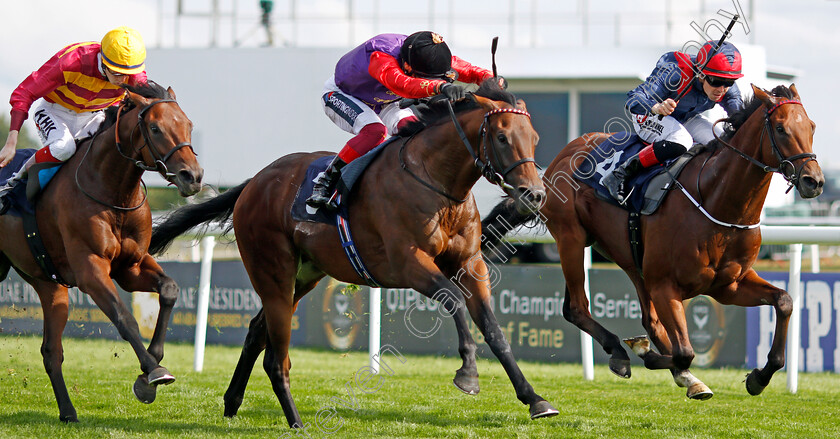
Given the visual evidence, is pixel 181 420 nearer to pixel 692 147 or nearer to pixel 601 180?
pixel 601 180

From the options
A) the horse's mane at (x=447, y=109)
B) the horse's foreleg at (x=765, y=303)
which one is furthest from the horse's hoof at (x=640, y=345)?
the horse's mane at (x=447, y=109)

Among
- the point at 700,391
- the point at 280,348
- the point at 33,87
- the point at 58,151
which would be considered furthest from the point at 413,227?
the point at 33,87

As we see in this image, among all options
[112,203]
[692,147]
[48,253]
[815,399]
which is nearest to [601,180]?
[692,147]

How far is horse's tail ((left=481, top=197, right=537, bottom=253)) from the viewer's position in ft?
19.0

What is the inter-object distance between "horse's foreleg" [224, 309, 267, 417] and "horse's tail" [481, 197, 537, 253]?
1554 millimetres

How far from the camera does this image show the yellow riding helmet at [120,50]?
524 centimetres

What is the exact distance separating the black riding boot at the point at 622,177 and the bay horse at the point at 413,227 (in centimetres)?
128

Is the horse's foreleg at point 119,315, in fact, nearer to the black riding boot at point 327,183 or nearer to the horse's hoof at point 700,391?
the black riding boot at point 327,183

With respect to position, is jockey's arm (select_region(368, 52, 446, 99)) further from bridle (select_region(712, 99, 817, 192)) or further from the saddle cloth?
bridle (select_region(712, 99, 817, 192))

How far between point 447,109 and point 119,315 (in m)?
2.11

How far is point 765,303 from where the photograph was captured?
5.11 metres

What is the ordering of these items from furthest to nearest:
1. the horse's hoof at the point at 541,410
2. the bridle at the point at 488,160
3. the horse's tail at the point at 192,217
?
1. the horse's tail at the point at 192,217
2. the bridle at the point at 488,160
3. the horse's hoof at the point at 541,410

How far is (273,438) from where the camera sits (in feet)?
16.1

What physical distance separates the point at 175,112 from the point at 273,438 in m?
1.90
